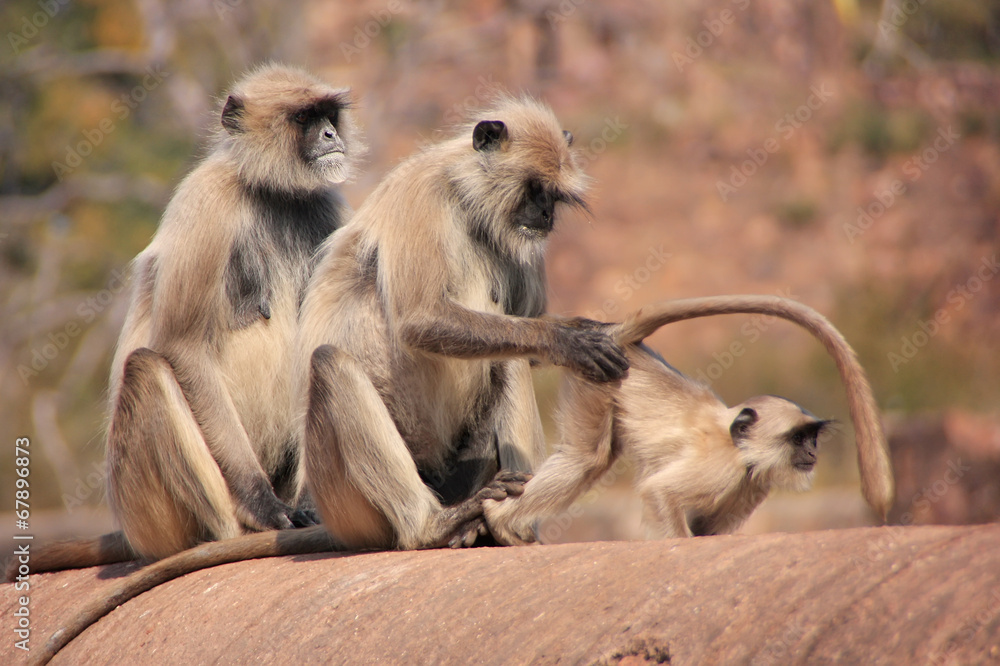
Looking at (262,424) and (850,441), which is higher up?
(262,424)

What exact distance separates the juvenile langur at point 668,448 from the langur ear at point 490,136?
0.96m

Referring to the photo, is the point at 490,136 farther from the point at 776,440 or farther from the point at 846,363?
the point at 846,363

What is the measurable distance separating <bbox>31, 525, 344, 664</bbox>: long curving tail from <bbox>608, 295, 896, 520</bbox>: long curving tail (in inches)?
63.8

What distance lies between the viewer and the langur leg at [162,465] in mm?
4395

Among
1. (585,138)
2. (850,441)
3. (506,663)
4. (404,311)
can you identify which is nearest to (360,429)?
(404,311)

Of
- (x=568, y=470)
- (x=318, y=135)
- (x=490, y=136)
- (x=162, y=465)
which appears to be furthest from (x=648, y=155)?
(x=568, y=470)

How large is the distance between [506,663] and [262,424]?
7.40 feet

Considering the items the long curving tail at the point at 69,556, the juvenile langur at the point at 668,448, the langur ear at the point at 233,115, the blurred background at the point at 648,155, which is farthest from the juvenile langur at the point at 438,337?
the blurred background at the point at 648,155

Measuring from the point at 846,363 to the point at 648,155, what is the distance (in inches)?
758

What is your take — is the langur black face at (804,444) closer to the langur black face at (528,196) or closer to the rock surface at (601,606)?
the rock surface at (601,606)

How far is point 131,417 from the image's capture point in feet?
14.5

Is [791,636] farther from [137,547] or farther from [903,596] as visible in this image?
[137,547]

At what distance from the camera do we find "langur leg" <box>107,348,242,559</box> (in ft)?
14.4

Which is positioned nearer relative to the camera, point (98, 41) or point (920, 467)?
point (920, 467)
